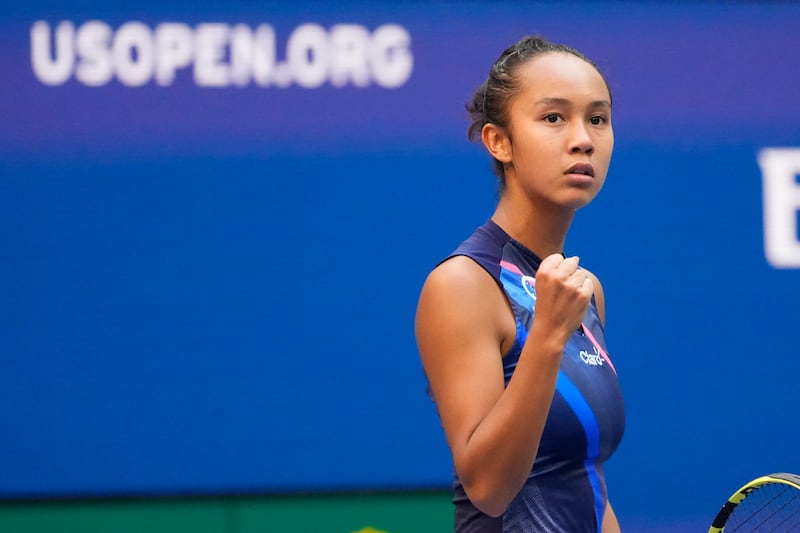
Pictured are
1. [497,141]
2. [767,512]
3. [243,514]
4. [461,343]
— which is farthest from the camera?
[243,514]

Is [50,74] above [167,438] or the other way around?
above

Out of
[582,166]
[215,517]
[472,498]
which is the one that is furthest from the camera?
[215,517]

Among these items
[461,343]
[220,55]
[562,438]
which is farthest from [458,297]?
[220,55]

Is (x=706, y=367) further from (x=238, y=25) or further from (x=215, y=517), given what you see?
(x=238, y=25)

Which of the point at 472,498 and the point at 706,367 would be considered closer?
the point at 472,498

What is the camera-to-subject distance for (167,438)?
10.9 ft

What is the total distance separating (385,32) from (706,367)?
4.62 feet

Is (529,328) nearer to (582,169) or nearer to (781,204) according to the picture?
(582,169)

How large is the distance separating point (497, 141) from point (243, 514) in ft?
6.31

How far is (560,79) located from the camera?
65.5 inches

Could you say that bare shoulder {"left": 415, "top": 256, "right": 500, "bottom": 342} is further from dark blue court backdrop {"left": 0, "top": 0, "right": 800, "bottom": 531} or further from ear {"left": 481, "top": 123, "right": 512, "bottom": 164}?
dark blue court backdrop {"left": 0, "top": 0, "right": 800, "bottom": 531}

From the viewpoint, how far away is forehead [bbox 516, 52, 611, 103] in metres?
1.66

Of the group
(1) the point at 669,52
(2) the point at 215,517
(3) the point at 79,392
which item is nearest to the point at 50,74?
(3) the point at 79,392

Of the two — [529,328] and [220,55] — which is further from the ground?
[220,55]
